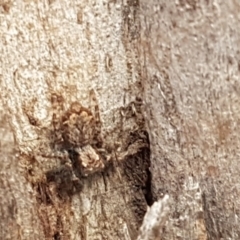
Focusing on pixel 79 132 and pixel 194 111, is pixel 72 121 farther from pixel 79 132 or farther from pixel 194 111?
pixel 194 111

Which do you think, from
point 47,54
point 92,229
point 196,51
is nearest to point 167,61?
point 196,51

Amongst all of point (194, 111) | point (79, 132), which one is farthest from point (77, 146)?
point (194, 111)

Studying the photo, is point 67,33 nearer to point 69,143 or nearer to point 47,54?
point 47,54
